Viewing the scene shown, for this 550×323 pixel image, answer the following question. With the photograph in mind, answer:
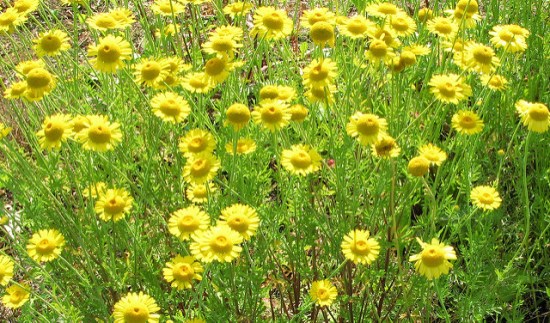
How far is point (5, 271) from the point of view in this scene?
1.91 metres

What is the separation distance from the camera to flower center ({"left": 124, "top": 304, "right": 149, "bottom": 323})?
5.61ft

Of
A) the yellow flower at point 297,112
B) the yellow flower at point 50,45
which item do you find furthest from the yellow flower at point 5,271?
the yellow flower at point 297,112

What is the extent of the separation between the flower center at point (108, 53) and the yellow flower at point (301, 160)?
Result: 644mm

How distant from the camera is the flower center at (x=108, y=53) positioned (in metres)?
2.04

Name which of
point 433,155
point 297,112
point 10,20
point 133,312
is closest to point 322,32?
point 297,112

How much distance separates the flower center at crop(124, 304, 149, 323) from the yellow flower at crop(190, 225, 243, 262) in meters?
0.21

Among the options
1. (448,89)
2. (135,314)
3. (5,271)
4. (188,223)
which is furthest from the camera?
(448,89)

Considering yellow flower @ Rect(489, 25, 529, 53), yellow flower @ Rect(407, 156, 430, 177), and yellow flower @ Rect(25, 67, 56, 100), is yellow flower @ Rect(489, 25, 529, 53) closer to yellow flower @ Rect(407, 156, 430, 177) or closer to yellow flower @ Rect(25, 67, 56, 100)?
yellow flower @ Rect(407, 156, 430, 177)

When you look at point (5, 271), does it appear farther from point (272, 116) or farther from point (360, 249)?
point (360, 249)

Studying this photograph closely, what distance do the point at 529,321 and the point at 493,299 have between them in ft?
1.15

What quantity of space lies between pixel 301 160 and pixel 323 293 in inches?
Answer: 16.5

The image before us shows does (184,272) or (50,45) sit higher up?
(50,45)

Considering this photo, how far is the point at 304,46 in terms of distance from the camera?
Result: 9.45 ft

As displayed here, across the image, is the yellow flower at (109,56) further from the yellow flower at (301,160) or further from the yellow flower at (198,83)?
the yellow flower at (301,160)
